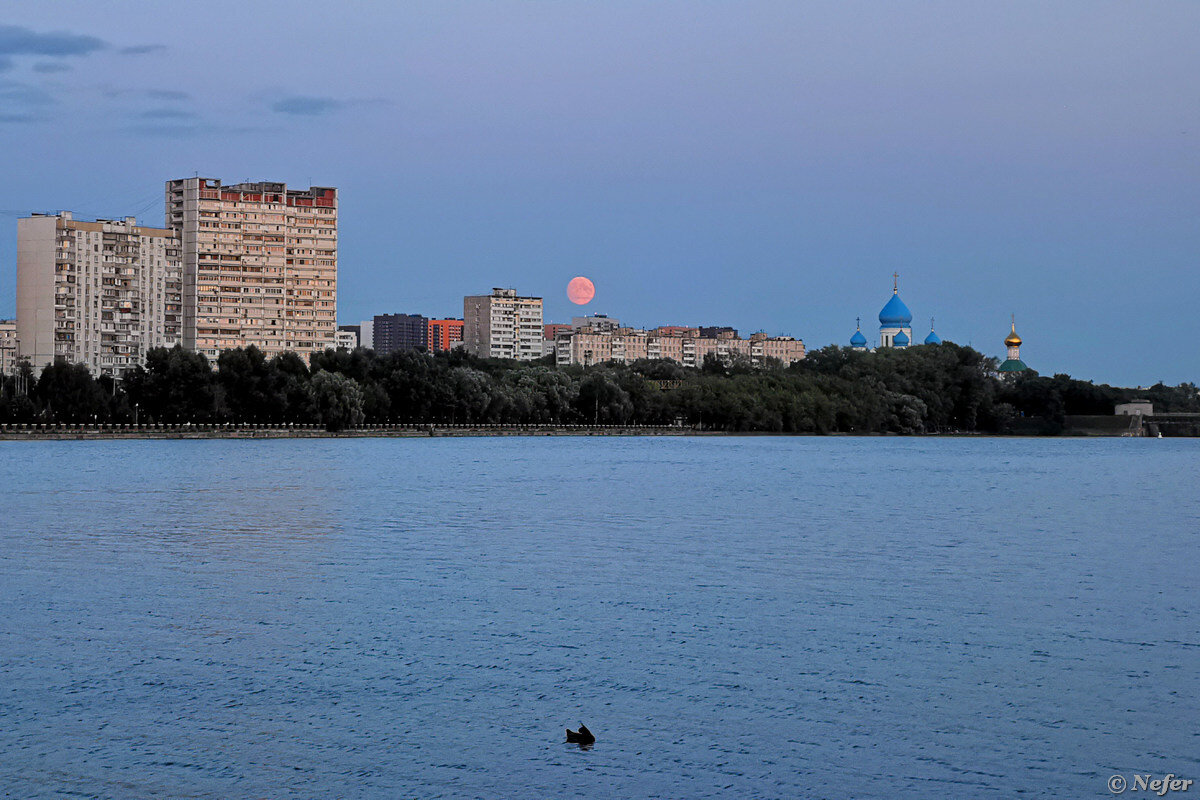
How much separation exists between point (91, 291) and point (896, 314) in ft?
332

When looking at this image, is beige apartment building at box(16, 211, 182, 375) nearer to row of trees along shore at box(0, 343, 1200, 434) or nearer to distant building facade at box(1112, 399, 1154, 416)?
row of trees along shore at box(0, 343, 1200, 434)

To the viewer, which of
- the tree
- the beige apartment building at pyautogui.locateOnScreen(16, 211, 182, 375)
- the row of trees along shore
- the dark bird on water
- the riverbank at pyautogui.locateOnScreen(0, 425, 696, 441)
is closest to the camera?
the dark bird on water

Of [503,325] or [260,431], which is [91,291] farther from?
[503,325]

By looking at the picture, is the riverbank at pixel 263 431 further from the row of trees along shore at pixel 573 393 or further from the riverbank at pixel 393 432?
the row of trees along shore at pixel 573 393

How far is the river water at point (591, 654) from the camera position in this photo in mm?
12070

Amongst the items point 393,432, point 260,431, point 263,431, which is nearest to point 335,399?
point 263,431

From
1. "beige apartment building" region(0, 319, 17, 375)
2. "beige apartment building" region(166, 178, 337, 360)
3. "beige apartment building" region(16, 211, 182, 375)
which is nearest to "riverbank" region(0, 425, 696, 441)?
"beige apartment building" region(166, 178, 337, 360)

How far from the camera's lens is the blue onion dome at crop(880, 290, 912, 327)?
179750 mm

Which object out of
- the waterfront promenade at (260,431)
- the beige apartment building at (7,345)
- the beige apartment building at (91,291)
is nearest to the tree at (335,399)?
the waterfront promenade at (260,431)

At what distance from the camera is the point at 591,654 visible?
16812mm

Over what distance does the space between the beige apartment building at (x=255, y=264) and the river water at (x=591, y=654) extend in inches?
3524

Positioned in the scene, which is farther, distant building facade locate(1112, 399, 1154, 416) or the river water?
distant building facade locate(1112, 399, 1154, 416)

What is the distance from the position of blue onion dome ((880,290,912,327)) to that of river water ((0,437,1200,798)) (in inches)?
5668

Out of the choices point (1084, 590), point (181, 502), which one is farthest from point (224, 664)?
point (181, 502)
